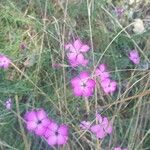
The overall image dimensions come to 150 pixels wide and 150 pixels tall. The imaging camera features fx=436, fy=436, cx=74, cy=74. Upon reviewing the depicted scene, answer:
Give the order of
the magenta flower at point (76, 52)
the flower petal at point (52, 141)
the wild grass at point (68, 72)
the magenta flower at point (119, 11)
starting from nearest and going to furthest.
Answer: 1. the flower petal at point (52, 141)
2. the wild grass at point (68, 72)
3. the magenta flower at point (76, 52)
4. the magenta flower at point (119, 11)

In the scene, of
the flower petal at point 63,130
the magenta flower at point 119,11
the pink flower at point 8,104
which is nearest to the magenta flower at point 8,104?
the pink flower at point 8,104

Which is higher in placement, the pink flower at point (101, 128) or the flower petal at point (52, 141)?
the pink flower at point (101, 128)

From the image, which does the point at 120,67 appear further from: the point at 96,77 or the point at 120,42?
the point at 96,77

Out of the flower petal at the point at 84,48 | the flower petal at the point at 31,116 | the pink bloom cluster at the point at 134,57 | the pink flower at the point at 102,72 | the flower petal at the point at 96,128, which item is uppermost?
the flower petal at the point at 84,48

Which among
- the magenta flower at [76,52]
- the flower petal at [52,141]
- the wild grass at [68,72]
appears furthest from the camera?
the magenta flower at [76,52]

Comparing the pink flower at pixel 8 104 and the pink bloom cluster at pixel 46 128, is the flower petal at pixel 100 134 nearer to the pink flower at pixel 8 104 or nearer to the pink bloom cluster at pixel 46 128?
the pink bloom cluster at pixel 46 128

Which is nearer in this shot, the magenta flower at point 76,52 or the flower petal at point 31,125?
the flower petal at point 31,125

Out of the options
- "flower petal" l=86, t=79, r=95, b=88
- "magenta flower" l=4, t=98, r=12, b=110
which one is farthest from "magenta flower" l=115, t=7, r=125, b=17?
"magenta flower" l=4, t=98, r=12, b=110
